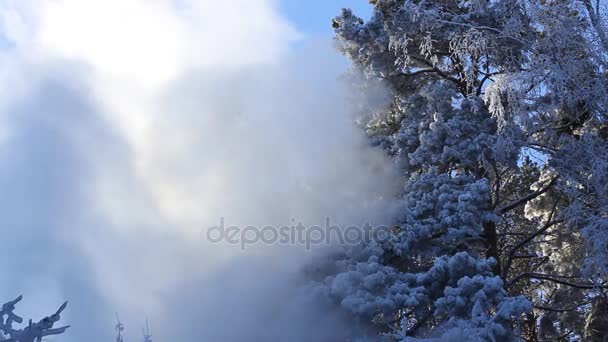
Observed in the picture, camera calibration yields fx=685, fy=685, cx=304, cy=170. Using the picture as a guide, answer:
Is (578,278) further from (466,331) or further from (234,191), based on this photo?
(234,191)

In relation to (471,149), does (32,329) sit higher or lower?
lower

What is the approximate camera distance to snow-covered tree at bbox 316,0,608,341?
→ 890 cm

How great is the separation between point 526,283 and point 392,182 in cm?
639

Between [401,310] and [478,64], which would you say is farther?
[478,64]

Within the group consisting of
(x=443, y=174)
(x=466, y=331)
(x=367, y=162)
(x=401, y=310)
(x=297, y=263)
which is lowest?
(x=466, y=331)

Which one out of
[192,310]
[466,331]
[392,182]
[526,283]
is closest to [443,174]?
[392,182]

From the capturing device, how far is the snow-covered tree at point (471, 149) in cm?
890

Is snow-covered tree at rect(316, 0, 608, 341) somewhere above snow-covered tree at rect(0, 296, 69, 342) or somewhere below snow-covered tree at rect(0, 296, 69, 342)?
above

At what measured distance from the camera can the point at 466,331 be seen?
7906mm

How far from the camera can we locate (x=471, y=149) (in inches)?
431

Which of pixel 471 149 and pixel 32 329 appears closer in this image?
pixel 32 329

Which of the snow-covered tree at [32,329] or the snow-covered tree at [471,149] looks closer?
the snow-covered tree at [32,329]

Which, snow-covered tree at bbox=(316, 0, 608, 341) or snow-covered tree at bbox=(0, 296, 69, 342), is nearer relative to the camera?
snow-covered tree at bbox=(0, 296, 69, 342)

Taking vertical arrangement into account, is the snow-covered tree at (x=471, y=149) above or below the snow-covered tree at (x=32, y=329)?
above
